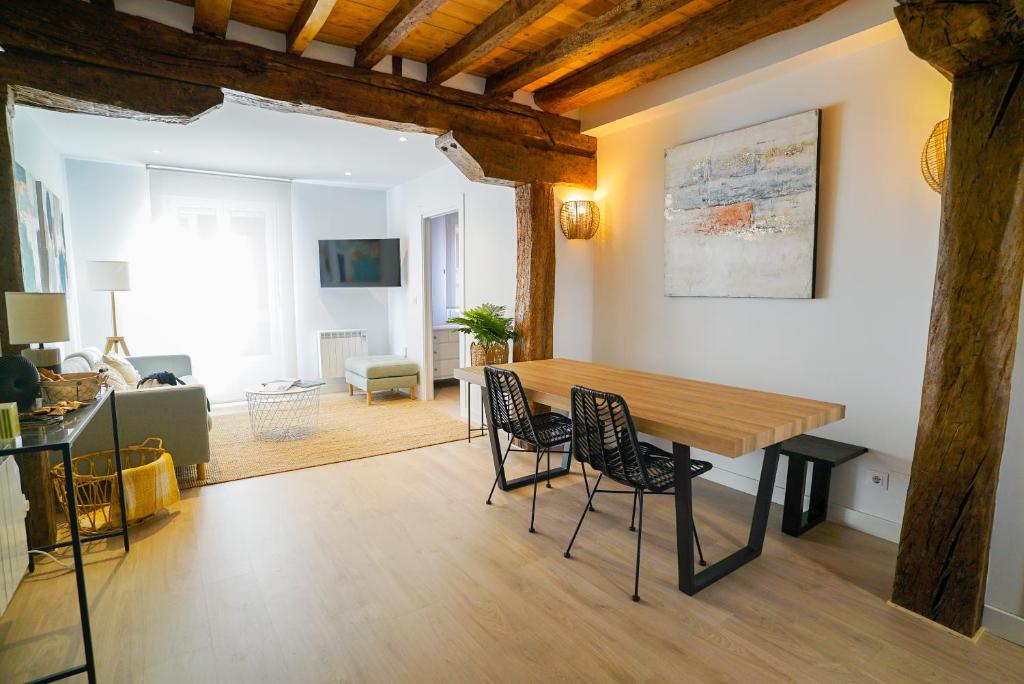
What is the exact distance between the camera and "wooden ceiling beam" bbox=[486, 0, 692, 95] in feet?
9.00

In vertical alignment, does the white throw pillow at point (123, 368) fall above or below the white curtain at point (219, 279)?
below

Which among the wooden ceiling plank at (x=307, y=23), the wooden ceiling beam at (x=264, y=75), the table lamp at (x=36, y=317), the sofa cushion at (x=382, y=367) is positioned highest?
the wooden ceiling plank at (x=307, y=23)

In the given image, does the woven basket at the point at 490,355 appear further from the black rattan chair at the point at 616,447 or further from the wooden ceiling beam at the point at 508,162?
the black rattan chair at the point at 616,447

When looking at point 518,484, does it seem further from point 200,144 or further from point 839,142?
point 200,144

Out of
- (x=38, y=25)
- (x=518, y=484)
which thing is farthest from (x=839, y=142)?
(x=38, y=25)

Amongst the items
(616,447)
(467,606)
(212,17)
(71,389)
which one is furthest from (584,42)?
(71,389)

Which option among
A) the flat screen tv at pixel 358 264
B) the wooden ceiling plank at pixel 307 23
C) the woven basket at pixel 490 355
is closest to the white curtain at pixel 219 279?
the flat screen tv at pixel 358 264

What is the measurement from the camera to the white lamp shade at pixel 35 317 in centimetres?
221

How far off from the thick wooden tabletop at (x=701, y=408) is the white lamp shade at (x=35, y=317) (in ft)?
6.97

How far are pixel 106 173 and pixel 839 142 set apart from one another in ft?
20.6

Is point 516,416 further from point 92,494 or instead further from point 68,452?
point 92,494

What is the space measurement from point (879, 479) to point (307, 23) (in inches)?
146

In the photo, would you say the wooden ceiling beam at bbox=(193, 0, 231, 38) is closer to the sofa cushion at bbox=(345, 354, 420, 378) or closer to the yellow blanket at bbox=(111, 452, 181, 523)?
the yellow blanket at bbox=(111, 452, 181, 523)

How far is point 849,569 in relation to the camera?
8.13ft
